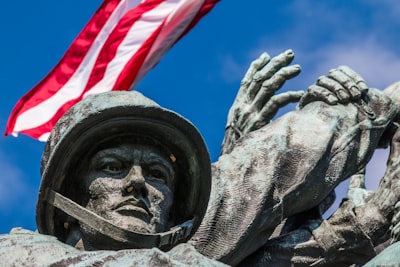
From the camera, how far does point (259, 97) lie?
43.6 feet

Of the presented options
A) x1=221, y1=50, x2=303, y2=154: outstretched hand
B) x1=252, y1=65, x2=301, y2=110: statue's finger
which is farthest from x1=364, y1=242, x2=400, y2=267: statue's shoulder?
x1=252, y1=65, x2=301, y2=110: statue's finger

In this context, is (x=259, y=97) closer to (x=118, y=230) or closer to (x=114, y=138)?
(x=114, y=138)

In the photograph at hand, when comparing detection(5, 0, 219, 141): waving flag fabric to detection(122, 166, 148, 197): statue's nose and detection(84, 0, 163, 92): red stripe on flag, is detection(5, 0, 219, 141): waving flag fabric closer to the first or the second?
detection(84, 0, 163, 92): red stripe on flag

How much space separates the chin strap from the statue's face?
7 centimetres

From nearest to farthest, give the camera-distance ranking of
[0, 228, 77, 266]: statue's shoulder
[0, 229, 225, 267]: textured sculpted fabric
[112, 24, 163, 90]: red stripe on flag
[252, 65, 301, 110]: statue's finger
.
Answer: [0, 229, 225, 267]: textured sculpted fabric
[0, 228, 77, 266]: statue's shoulder
[252, 65, 301, 110]: statue's finger
[112, 24, 163, 90]: red stripe on flag

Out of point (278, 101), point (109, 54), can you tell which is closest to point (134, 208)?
point (278, 101)

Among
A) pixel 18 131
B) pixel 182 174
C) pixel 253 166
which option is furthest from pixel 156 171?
pixel 18 131

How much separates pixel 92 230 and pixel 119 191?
0.90ft

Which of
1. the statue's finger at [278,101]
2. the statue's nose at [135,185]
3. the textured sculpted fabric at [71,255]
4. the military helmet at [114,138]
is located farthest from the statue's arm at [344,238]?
the textured sculpted fabric at [71,255]

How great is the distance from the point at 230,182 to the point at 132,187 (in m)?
2.42

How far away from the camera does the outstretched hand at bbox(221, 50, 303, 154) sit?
13.1 metres

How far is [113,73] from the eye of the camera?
743 inches

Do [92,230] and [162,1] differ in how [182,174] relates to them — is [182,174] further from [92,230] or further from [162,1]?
[162,1]

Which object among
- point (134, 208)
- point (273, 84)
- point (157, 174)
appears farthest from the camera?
point (273, 84)
